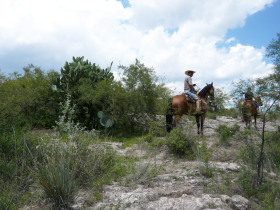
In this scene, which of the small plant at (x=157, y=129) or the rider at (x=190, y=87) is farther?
the rider at (x=190, y=87)

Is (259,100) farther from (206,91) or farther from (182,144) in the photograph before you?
(206,91)

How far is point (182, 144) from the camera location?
678 cm

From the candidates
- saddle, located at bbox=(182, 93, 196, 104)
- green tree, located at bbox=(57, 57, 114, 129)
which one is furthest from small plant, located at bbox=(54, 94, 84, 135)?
green tree, located at bbox=(57, 57, 114, 129)

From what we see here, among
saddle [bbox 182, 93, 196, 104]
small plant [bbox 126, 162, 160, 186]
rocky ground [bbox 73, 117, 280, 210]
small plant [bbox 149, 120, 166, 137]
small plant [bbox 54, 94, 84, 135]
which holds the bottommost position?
rocky ground [bbox 73, 117, 280, 210]

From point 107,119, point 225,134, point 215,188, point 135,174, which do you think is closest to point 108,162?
point 135,174

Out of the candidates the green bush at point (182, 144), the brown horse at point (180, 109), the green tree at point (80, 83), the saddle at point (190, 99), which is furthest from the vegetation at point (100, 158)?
the green tree at point (80, 83)

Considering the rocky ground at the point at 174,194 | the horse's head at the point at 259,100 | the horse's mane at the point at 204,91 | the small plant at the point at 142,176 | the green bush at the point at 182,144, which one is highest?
the horse's mane at the point at 204,91

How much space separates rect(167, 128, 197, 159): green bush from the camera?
6.79m

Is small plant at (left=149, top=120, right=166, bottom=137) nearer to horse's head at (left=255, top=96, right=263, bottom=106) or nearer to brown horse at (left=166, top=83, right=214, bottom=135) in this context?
brown horse at (left=166, top=83, right=214, bottom=135)

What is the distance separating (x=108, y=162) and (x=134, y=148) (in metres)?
2.50

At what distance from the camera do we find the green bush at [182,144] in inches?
267

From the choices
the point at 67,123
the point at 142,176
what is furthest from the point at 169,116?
the point at 67,123

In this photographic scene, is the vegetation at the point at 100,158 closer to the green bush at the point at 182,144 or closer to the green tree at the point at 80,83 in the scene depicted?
the green bush at the point at 182,144

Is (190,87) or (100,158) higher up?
(190,87)
